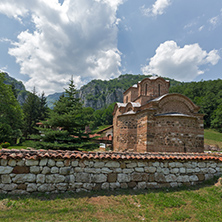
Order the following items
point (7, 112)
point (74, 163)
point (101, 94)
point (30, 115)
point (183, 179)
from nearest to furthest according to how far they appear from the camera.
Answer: point (74, 163) → point (183, 179) → point (7, 112) → point (30, 115) → point (101, 94)

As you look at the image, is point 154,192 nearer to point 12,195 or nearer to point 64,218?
point 64,218

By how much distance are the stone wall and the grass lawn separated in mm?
228

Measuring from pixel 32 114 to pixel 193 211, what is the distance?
1213 inches

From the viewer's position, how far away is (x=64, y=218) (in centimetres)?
328

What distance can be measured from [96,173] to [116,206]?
3.65 feet

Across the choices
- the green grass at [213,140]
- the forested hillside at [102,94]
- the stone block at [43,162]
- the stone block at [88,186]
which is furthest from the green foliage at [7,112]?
the forested hillside at [102,94]

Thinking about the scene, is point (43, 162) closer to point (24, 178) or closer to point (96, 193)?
point (24, 178)

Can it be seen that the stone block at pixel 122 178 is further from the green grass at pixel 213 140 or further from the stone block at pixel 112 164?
the green grass at pixel 213 140

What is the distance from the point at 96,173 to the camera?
461 cm

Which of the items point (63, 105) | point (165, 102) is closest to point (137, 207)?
point (165, 102)

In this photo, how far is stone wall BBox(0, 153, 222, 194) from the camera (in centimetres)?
416

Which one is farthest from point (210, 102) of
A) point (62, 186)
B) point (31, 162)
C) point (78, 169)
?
point (31, 162)

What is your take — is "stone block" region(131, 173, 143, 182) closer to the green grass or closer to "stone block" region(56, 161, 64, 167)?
"stone block" region(56, 161, 64, 167)

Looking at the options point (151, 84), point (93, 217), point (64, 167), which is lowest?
point (93, 217)
